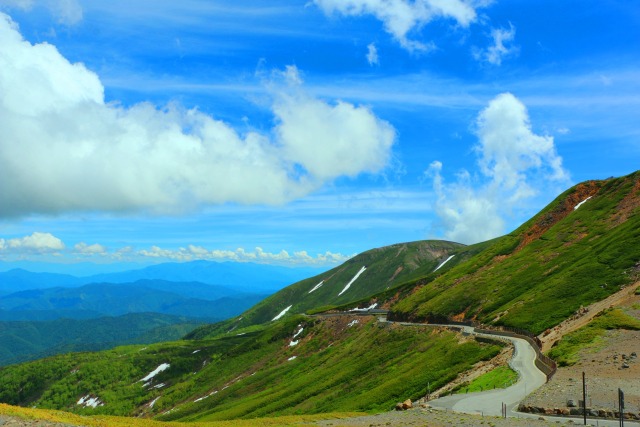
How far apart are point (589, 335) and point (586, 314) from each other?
19021 millimetres

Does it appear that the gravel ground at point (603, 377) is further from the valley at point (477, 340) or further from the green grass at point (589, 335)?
the green grass at point (589, 335)

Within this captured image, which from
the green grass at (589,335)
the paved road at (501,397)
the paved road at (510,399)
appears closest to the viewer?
the paved road at (510,399)

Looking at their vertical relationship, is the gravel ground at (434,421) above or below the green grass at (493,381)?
below

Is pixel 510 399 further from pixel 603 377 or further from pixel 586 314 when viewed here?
pixel 586 314

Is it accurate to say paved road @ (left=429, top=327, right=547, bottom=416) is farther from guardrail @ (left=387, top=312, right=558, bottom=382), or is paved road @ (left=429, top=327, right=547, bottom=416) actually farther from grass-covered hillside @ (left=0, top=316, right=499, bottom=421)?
grass-covered hillside @ (left=0, top=316, right=499, bottom=421)

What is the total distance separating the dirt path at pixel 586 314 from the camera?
240 ft

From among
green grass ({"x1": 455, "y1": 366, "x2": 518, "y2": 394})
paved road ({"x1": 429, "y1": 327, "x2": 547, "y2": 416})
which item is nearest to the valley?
paved road ({"x1": 429, "y1": 327, "x2": 547, "y2": 416})

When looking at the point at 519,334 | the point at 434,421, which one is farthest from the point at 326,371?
the point at 434,421

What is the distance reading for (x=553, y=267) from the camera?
11788 cm

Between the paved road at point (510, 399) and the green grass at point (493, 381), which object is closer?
the paved road at point (510, 399)

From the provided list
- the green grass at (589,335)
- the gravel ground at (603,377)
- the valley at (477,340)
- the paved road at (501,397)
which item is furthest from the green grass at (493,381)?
the gravel ground at (603,377)

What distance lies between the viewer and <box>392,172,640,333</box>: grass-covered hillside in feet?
296

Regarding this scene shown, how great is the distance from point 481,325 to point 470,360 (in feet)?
89.7

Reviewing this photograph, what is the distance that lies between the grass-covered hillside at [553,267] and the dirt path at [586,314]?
2681 millimetres
